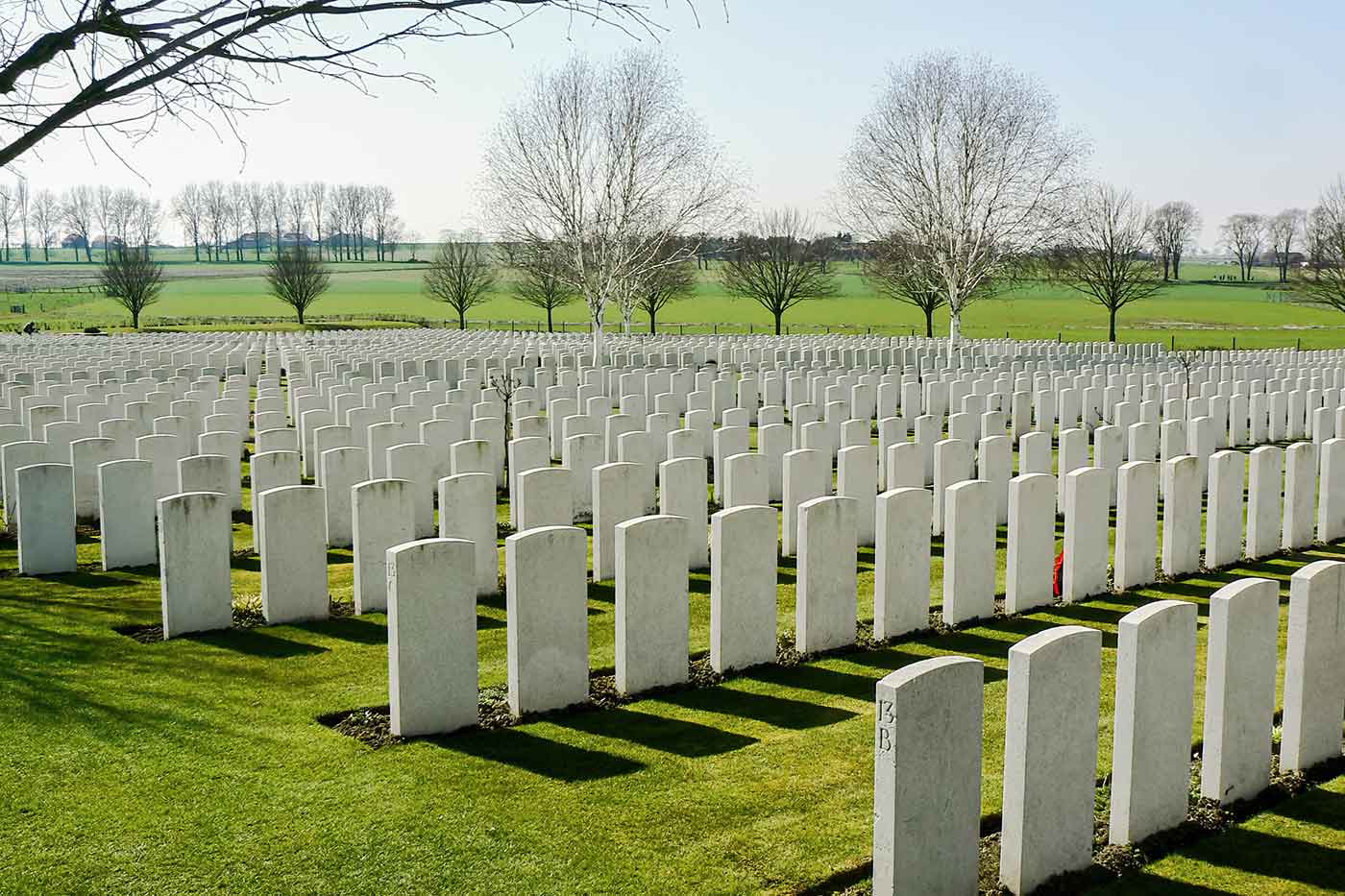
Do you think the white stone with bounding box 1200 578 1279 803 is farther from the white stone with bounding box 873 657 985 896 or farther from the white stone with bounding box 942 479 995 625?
the white stone with bounding box 942 479 995 625

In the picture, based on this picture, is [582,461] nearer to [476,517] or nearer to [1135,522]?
[476,517]

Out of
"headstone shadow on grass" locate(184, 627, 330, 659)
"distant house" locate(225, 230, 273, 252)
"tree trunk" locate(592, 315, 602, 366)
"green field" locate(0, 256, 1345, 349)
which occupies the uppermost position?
"distant house" locate(225, 230, 273, 252)

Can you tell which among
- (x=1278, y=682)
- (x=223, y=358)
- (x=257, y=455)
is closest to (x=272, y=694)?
(x=257, y=455)

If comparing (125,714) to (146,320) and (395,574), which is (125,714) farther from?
(146,320)

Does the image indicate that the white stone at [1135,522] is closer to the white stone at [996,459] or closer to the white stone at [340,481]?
the white stone at [996,459]

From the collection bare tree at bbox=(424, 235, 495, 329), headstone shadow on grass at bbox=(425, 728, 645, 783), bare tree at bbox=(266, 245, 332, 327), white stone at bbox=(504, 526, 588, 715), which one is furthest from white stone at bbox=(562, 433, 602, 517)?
bare tree at bbox=(266, 245, 332, 327)

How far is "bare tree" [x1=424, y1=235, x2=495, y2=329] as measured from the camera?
60.1m

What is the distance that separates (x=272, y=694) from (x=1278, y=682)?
575 cm

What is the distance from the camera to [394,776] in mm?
5203

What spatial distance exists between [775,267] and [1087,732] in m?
52.4

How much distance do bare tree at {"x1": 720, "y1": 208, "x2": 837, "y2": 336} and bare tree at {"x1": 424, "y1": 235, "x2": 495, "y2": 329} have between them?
13.2 m

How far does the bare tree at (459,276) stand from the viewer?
60.1m

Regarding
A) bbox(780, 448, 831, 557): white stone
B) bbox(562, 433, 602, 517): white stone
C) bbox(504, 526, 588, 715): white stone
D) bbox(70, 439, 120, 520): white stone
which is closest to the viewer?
bbox(504, 526, 588, 715): white stone

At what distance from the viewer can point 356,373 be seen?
22.4 meters
